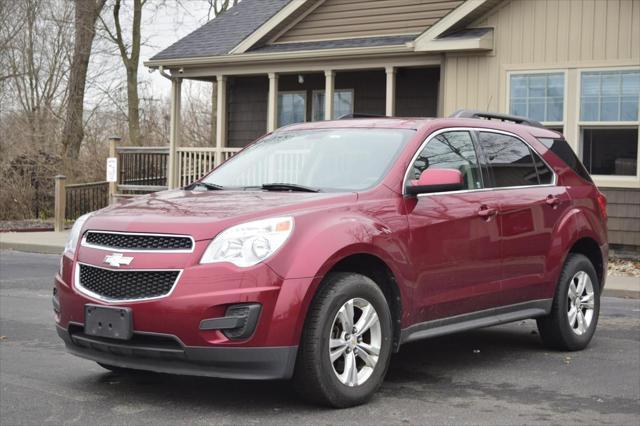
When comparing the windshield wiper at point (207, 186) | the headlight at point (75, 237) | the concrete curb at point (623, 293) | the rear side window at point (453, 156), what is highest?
the rear side window at point (453, 156)

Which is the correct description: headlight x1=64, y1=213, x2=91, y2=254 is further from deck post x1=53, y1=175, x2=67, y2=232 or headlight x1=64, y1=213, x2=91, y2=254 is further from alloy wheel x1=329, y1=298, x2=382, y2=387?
deck post x1=53, y1=175, x2=67, y2=232

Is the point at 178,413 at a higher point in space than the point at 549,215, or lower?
lower

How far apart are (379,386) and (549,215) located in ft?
7.64

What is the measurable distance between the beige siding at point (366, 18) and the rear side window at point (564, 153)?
37.6 ft

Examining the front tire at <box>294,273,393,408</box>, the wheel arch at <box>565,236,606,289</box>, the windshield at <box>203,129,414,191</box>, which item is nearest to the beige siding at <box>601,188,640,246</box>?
the wheel arch at <box>565,236,606,289</box>

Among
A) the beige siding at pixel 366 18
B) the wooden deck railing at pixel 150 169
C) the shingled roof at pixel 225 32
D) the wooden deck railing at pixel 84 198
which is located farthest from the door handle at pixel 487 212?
the wooden deck railing at pixel 84 198

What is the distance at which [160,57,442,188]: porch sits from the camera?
20.0 m

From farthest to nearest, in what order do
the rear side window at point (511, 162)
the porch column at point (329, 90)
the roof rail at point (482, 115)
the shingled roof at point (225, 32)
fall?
the shingled roof at point (225, 32), the porch column at point (329, 90), the roof rail at point (482, 115), the rear side window at point (511, 162)

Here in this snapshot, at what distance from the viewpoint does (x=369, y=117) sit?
7.19 metres

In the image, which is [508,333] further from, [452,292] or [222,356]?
[222,356]

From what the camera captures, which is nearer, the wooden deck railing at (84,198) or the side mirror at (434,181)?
the side mirror at (434,181)

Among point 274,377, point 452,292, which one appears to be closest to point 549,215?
point 452,292

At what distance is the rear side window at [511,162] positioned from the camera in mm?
7168

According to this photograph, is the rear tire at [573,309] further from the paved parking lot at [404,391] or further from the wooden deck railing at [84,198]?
the wooden deck railing at [84,198]
